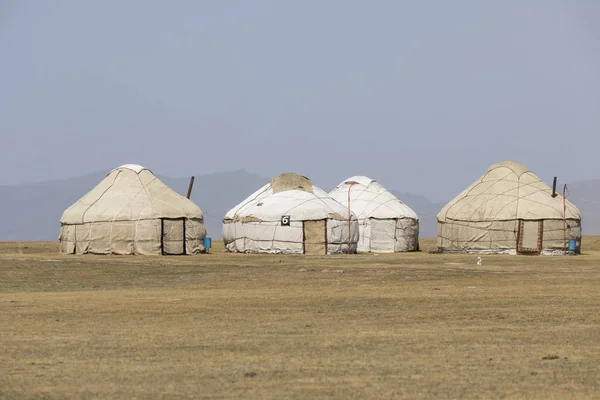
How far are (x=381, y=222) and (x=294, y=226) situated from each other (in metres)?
7.19

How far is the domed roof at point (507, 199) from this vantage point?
2005 inches

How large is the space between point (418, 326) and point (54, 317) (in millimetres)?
5975

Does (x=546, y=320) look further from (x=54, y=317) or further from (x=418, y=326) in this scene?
(x=54, y=317)

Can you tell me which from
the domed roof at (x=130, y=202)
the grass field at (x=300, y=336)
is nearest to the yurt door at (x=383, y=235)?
the domed roof at (x=130, y=202)

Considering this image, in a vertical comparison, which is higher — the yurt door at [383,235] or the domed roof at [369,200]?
the domed roof at [369,200]

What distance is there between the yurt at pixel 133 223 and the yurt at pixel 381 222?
29.0ft

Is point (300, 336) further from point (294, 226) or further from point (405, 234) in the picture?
point (405, 234)

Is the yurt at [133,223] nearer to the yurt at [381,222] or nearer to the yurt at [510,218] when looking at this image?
the yurt at [381,222]

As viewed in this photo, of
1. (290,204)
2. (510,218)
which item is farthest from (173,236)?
(510,218)

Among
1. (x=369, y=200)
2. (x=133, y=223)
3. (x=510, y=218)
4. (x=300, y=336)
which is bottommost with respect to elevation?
(x=300, y=336)

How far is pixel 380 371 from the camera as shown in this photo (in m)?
12.7

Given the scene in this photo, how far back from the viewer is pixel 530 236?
5062 cm

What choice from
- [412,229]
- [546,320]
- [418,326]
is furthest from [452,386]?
[412,229]

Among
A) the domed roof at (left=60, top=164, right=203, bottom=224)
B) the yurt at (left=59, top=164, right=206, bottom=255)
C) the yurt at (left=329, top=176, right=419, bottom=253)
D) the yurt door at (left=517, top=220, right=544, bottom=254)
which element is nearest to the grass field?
the yurt at (left=59, top=164, right=206, bottom=255)
